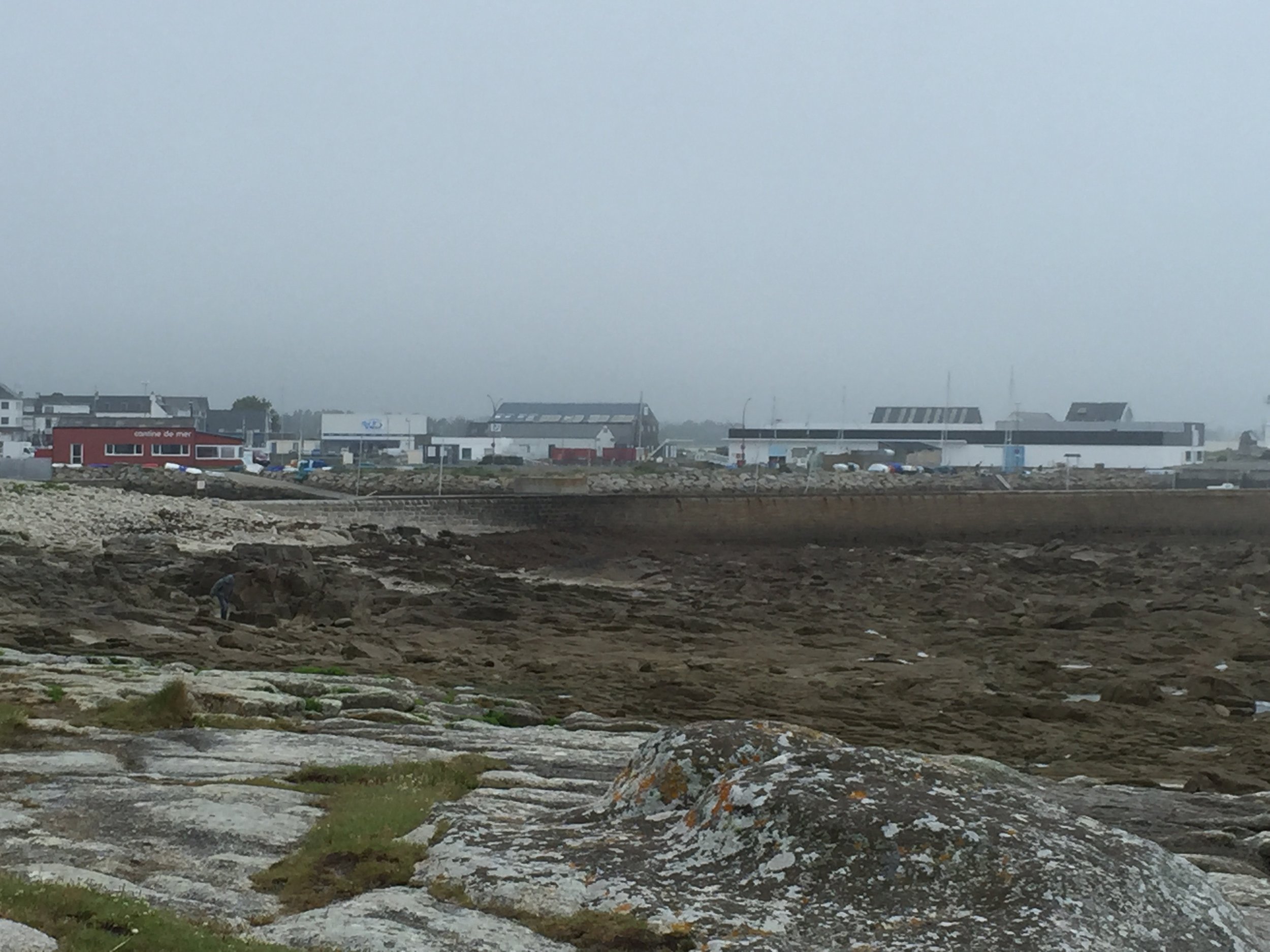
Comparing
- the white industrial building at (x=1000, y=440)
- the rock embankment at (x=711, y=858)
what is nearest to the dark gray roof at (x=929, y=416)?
the white industrial building at (x=1000, y=440)

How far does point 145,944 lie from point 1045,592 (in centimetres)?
3458

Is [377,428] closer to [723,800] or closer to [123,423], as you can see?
[123,423]

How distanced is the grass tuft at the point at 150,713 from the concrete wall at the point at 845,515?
1386 inches

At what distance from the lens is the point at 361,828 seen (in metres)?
7.98

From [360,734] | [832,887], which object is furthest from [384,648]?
[832,887]

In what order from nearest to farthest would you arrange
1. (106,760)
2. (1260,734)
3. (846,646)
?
(106,760) → (1260,734) → (846,646)

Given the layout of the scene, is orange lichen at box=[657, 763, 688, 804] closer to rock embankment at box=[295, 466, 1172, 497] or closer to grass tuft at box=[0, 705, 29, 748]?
grass tuft at box=[0, 705, 29, 748]

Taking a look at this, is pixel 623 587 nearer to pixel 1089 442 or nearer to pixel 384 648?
pixel 384 648

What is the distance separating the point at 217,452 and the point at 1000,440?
67.0 metres

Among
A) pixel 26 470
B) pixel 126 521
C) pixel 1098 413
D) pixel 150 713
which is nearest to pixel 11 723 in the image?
pixel 150 713

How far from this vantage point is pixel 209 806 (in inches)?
334

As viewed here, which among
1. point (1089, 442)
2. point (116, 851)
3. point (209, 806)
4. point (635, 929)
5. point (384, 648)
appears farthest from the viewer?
point (1089, 442)

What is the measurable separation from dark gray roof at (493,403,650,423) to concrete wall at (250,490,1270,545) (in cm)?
7001

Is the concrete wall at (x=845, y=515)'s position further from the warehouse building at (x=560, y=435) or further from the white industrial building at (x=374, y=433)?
the white industrial building at (x=374, y=433)
